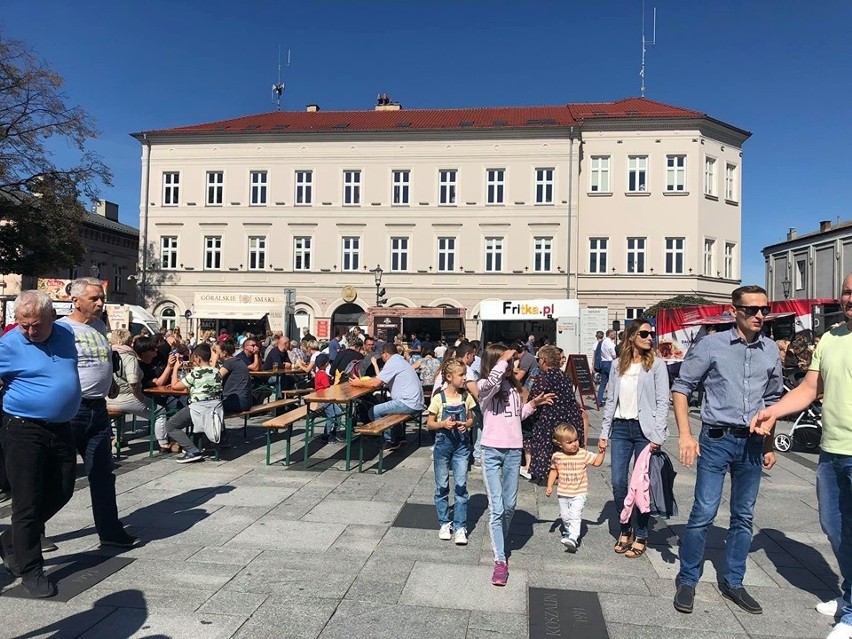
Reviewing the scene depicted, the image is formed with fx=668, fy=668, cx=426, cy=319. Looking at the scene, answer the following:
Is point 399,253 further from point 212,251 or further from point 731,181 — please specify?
point 731,181

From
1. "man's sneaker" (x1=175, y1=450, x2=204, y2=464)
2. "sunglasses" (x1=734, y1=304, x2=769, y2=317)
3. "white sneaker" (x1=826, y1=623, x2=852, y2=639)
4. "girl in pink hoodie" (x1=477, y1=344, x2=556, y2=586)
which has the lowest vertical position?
"man's sneaker" (x1=175, y1=450, x2=204, y2=464)

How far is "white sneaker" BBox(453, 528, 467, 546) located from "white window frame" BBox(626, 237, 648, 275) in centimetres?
3238

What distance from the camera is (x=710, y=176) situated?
3644 centimetres

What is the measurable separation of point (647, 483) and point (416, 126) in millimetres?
34682

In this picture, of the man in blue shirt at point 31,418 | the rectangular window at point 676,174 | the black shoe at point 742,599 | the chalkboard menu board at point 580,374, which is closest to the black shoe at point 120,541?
the man in blue shirt at point 31,418

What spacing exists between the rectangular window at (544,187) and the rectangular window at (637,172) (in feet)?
13.6

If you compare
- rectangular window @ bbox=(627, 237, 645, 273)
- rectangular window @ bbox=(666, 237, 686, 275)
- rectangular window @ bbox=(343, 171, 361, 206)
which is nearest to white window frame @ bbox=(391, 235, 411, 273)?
rectangular window @ bbox=(343, 171, 361, 206)

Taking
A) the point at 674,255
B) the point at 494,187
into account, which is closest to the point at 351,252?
the point at 494,187

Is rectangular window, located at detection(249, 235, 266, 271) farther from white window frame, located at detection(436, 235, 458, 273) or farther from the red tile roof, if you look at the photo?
white window frame, located at detection(436, 235, 458, 273)

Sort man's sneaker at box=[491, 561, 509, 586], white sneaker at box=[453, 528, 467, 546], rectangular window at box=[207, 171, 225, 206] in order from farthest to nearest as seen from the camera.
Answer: rectangular window at box=[207, 171, 225, 206]
white sneaker at box=[453, 528, 467, 546]
man's sneaker at box=[491, 561, 509, 586]

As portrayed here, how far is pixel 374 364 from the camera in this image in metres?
11.1

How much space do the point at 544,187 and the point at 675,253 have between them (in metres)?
7.82

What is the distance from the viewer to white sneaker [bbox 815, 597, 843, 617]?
409cm

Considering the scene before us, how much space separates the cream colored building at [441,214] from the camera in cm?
3572
